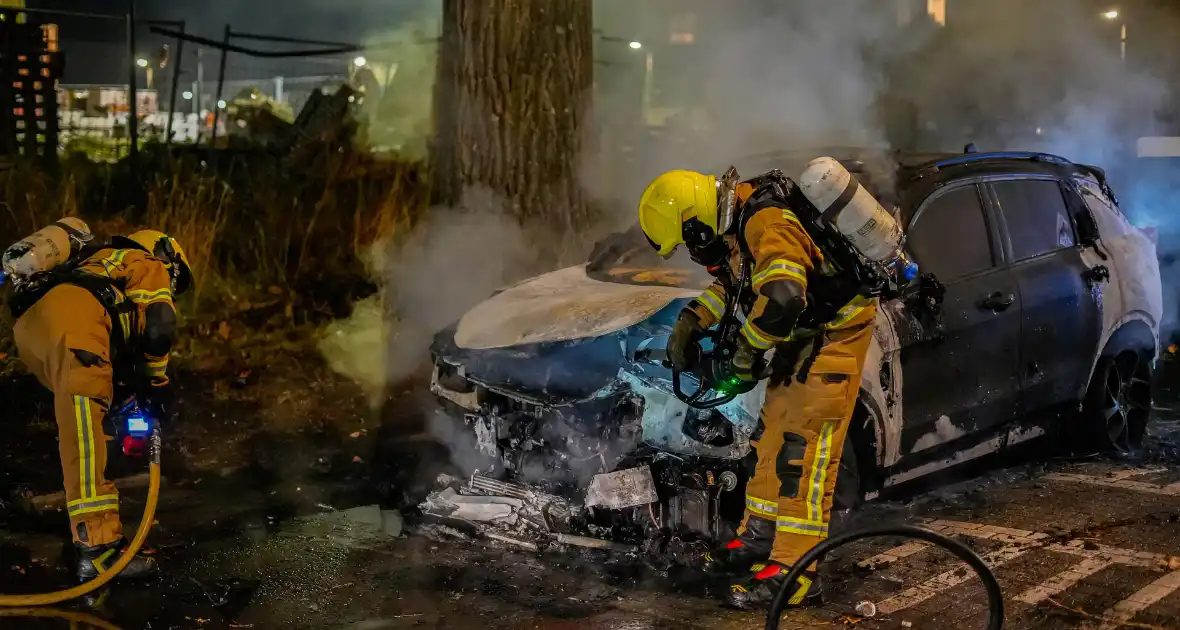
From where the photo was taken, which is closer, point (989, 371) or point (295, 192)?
point (989, 371)

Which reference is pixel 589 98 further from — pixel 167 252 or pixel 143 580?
pixel 143 580

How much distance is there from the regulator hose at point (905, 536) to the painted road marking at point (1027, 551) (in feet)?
1.87

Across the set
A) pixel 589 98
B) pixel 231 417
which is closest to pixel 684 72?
pixel 589 98

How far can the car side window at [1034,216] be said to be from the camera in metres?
5.52

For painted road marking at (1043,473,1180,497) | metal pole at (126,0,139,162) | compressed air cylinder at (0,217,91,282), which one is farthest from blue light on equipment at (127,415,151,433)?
metal pole at (126,0,139,162)

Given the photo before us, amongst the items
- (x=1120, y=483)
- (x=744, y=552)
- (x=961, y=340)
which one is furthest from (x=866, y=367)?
(x=1120, y=483)

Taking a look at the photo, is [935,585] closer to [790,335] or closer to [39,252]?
[790,335]

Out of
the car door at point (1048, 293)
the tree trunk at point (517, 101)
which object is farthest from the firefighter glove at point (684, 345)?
the tree trunk at point (517, 101)

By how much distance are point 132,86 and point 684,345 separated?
8.02 m

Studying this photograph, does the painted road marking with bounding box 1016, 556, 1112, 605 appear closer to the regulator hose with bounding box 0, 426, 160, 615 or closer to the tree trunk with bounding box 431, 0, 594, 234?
the regulator hose with bounding box 0, 426, 160, 615

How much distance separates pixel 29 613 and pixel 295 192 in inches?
239

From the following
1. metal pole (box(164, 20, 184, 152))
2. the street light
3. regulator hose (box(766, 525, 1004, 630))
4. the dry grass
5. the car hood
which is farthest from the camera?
the street light

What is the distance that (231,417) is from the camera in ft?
23.4

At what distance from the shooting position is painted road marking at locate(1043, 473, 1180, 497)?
5.55 metres
